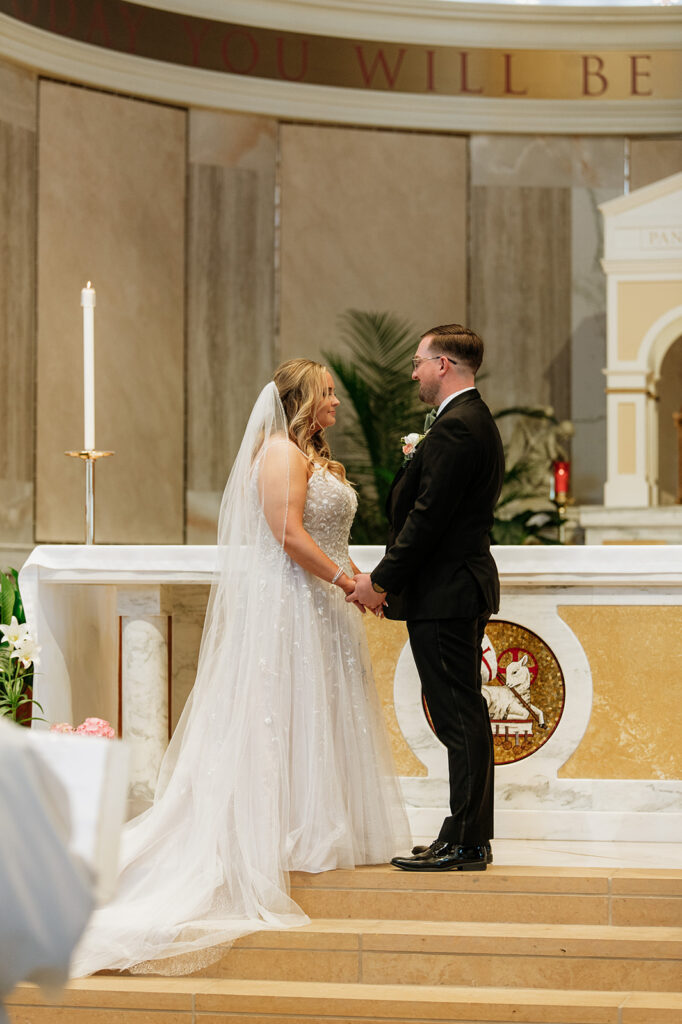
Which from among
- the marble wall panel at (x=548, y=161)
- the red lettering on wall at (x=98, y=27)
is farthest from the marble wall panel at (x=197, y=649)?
the marble wall panel at (x=548, y=161)

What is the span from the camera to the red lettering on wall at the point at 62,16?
785cm

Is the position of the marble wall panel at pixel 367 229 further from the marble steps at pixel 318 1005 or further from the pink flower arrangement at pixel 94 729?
the marble steps at pixel 318 1005

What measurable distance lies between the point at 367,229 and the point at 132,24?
211cm

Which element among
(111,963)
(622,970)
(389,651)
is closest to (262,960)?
(111,963)

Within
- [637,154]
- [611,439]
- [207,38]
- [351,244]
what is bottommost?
[611,439]

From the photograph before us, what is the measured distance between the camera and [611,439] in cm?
796

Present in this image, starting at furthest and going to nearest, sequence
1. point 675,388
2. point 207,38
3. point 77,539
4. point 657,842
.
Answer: point 675,388, point 207,38, point 77,539, point 657,842

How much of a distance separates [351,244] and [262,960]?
6.38 metres

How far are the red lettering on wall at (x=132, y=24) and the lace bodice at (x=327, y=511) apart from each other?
529cm

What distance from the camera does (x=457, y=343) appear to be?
3830mm

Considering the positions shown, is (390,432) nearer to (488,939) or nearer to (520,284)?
(520,284)

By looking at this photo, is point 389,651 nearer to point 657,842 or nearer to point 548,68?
point 657,842

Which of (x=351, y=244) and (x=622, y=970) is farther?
(x=351, y=244)

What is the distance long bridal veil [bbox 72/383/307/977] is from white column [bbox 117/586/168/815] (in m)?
0.58
